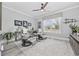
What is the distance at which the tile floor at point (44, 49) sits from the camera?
172cm

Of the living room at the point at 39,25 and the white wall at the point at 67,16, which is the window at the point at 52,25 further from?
the white wall at the point at 67,16

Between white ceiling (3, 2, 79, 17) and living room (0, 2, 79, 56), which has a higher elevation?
white ceiling (3, 2, 79, 17)

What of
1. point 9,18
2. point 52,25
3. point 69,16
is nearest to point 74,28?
point 69,16

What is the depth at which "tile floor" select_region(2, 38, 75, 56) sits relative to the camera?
67.7 inches

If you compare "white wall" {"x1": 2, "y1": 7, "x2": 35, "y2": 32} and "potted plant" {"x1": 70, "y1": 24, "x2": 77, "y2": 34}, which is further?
"potted plant" {"x1": 70, "y1": 24, "x2": 77, "y2": 34}

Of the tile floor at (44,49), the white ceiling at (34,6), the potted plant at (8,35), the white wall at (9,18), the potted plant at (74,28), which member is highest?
the white ceiling at (34,6)

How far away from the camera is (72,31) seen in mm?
1809


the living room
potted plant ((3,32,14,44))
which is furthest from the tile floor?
potted plant ((3,32,14,44))

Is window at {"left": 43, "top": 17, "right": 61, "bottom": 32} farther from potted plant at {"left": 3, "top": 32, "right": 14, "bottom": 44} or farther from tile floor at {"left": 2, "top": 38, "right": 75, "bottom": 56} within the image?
potted plant at {"left": 3, "top": 32, "right": 14, "bottom": 44}

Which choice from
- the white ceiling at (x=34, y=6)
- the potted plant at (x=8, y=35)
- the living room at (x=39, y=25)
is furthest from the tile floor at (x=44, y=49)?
the white ceiling at (x=34, y=6)

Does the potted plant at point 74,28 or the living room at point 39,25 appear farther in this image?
the potted plant at point 74,28

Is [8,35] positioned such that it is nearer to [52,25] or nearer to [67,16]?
[52,25]

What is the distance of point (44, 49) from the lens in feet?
6.03

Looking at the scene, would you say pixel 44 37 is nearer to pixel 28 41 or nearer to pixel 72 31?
pixel 28 41
